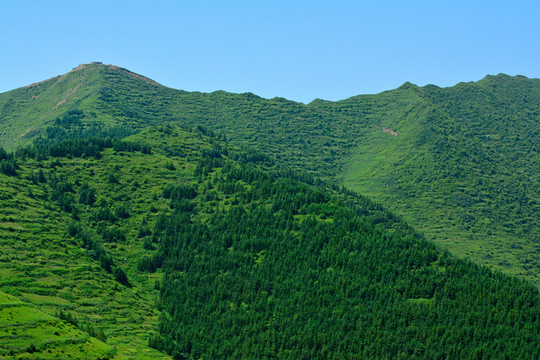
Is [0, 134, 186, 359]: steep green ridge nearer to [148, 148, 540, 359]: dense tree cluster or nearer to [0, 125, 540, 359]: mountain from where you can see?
[0, 125, 540, 359]: mountain

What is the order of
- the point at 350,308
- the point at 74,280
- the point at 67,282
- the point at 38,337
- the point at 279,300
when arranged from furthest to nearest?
the point at 279,300 < the point at 350,308 < the point at 74,280 < the point at 67,282 < the point at 38,337

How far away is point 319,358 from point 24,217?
354 ft

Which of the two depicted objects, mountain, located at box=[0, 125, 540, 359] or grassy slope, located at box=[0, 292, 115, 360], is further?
mountain, located at box=[0, 125, 540, 359]

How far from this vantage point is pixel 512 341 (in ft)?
515

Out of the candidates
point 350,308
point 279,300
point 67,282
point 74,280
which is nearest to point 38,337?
point 67,282

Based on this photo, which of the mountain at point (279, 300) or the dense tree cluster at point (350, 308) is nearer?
the mountain at point (279, 300)

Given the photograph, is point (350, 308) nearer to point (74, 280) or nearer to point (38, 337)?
point (74, 280)

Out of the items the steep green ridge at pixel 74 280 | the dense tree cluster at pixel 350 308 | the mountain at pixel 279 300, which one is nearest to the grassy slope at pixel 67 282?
the steep green ridge at pixel 74 280

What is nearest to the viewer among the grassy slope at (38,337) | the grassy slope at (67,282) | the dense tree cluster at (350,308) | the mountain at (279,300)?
the grassy slope at (38,337)

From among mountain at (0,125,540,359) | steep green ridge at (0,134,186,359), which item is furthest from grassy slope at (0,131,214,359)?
mountain at (0,125,540,359)

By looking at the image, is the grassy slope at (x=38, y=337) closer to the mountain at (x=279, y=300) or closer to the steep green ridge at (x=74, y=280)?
the steep green ridge at (x=74, y=280)

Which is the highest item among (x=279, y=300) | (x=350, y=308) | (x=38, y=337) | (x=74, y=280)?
(x=38, y=337)

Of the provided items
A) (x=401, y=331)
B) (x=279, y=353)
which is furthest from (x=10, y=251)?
(x=401, y=331)

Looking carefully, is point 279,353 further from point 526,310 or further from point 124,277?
point 526,310
